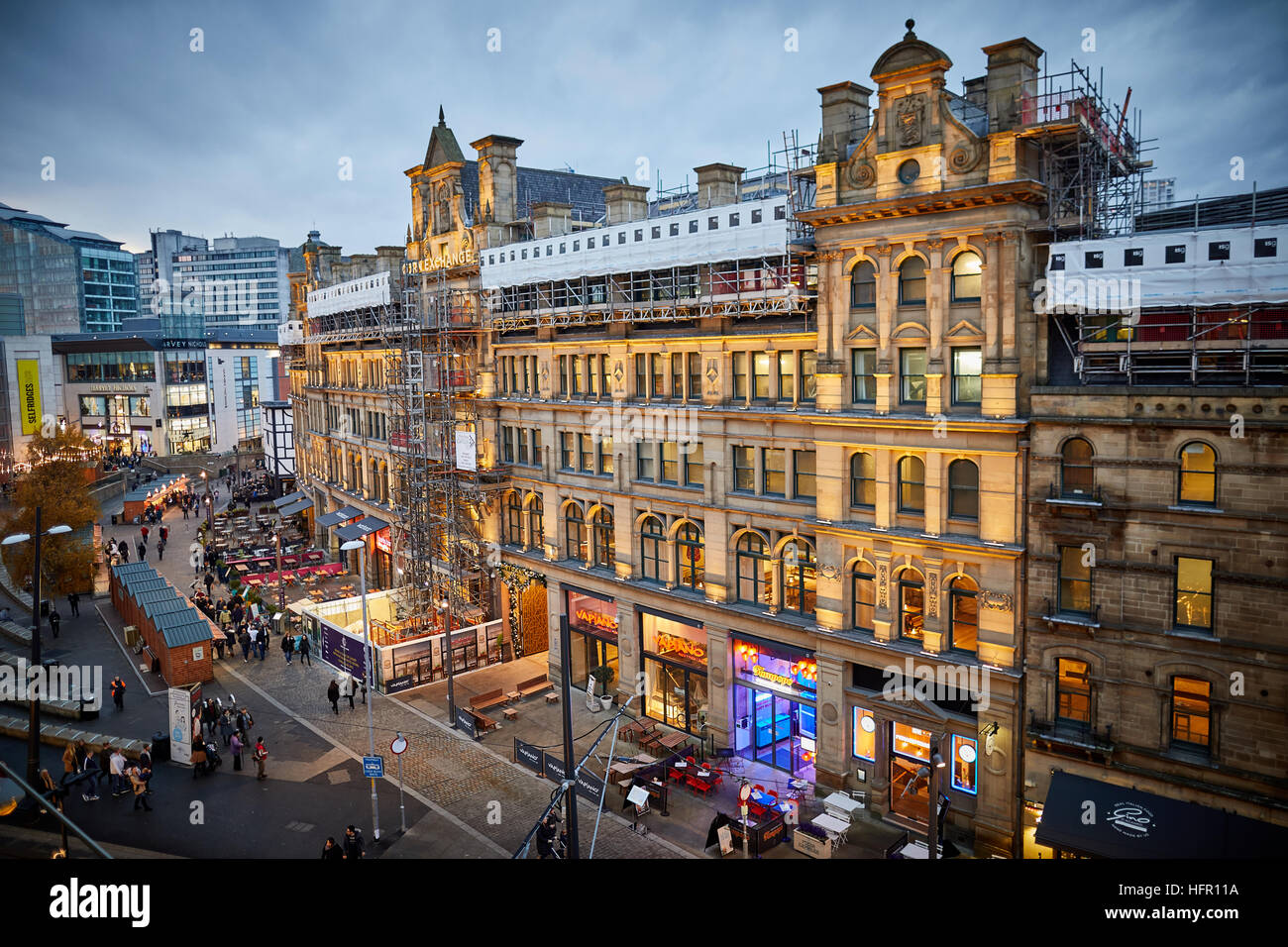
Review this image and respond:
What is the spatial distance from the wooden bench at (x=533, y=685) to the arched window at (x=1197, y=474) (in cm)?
2690

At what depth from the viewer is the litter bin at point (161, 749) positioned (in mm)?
31986

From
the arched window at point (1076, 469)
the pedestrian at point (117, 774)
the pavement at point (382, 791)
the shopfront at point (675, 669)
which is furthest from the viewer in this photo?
the shopfront at point (675, 669)

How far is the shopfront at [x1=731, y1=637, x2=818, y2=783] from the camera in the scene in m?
30.3

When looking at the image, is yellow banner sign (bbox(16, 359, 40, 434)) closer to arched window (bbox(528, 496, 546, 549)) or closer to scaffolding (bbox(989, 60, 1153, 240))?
arched window (bbox(528, 496, 546, 549))

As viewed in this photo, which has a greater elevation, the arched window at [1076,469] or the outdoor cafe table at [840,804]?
the arched window at [1076,469]

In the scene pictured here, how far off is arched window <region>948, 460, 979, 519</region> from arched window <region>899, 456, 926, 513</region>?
846 millimetres

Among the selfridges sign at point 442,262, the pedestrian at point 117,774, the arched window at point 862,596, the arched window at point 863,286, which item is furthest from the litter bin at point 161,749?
the arched window at point 863,286

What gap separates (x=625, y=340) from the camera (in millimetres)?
35625

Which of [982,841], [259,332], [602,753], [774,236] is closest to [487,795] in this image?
[602,753]

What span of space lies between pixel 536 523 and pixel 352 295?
23.1m

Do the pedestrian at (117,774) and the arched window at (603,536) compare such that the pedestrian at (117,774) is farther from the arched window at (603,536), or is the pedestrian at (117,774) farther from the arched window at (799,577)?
the arched window at (799,577)
